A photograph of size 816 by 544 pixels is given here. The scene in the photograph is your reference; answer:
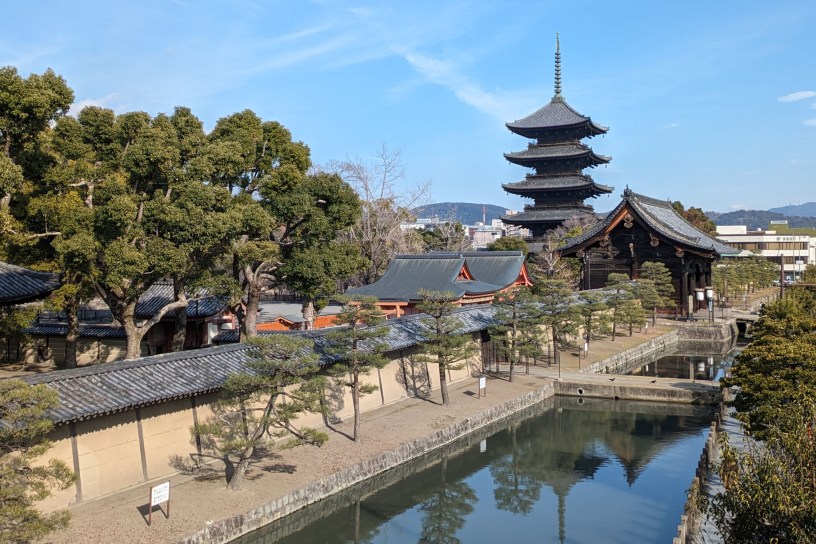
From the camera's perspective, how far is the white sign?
14344 millimetres

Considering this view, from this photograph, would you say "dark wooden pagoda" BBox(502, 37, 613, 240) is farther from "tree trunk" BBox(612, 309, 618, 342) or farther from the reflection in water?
the reflection in water

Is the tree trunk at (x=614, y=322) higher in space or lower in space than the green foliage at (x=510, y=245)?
lower

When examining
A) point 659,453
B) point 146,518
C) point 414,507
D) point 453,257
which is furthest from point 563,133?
point 146,518

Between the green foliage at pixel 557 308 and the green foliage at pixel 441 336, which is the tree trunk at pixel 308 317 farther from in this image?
the green foliage at pixel 557 308

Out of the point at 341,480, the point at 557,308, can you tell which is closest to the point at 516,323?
the point at 557,308

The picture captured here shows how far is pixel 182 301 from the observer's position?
990 inches

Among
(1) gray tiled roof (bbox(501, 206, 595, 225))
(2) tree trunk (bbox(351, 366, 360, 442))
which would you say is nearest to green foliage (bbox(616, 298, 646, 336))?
(2) tree trunk (bbox(351, 366, 360, 442))

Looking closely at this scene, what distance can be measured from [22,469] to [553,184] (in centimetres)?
6860

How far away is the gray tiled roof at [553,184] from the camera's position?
2901 inches

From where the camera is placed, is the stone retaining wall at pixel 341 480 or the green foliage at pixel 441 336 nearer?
the stone retaining wall at pixel 341 480

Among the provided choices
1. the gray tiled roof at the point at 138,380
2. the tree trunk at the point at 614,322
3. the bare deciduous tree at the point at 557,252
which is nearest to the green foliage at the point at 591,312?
the tree trunk at the point at 614,322

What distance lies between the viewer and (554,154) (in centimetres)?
7575

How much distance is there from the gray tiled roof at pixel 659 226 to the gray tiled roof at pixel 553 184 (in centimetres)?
1387

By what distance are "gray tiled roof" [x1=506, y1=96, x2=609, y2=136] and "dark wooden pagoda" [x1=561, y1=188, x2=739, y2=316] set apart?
21094 millimetres
